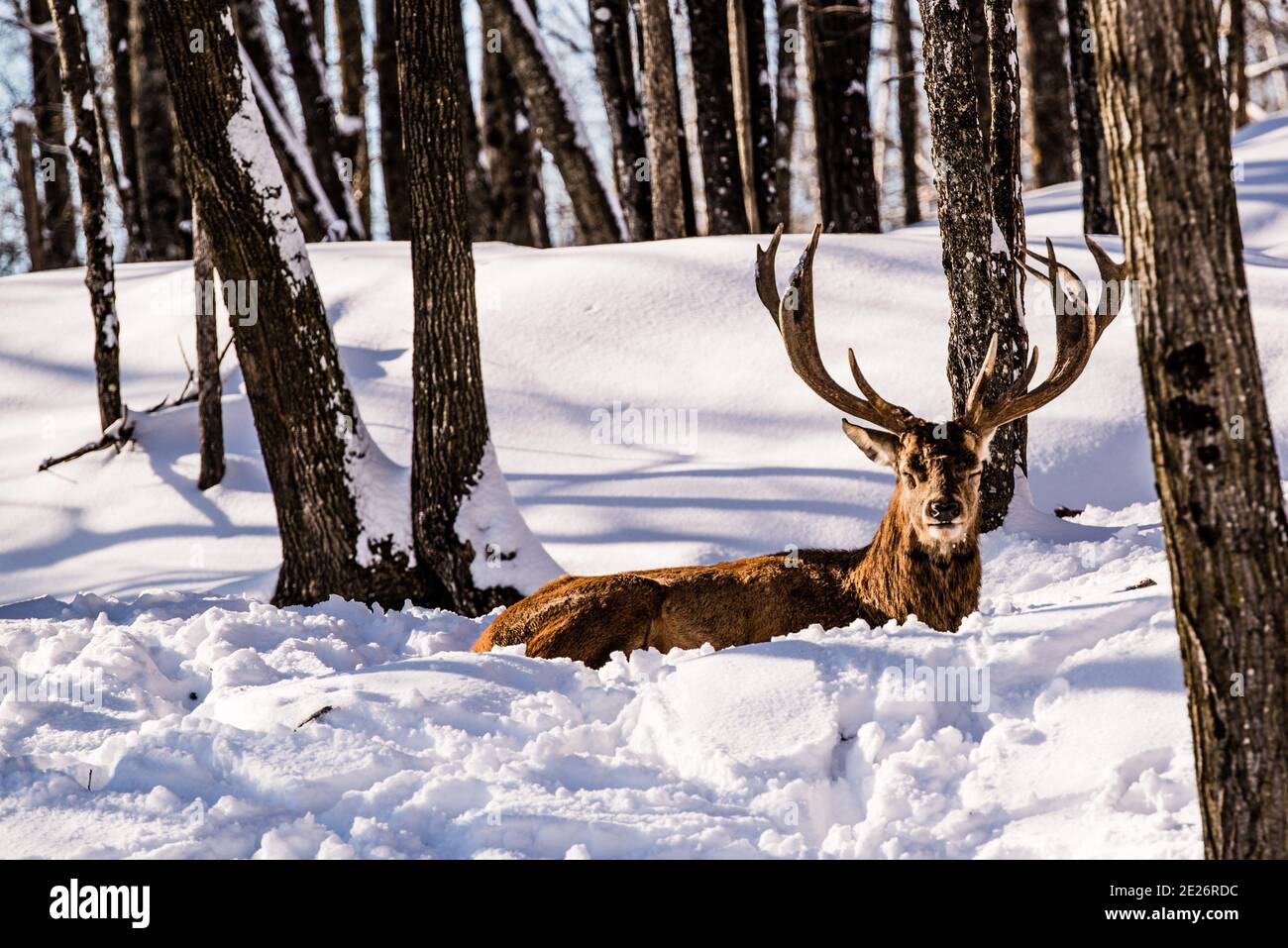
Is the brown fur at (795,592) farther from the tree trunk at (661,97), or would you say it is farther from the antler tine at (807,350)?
the tree trunk at (661,97)

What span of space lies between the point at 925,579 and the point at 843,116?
30.5 ft

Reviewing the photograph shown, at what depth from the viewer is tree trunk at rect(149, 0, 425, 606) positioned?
682cm

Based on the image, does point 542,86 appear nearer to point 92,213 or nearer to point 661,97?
point 661,97

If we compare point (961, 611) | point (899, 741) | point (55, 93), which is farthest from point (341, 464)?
point (55, 93)

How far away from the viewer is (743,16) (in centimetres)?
1382

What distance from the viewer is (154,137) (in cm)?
1554

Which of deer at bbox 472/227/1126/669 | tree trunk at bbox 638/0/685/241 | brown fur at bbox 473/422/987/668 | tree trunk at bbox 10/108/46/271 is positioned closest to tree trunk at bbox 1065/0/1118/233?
tree trunk at bbox 638/0/685/241

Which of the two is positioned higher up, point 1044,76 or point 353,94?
point 353,94

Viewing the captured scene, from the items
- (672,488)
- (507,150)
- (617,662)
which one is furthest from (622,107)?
(617,662)

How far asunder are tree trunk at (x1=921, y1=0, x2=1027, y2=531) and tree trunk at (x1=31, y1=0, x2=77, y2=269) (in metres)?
13.2

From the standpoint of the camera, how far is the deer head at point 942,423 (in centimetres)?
534

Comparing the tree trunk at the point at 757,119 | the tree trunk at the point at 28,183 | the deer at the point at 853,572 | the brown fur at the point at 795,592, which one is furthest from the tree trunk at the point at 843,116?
the tree trunk at the point at 28,183

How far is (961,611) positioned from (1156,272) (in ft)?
9.25

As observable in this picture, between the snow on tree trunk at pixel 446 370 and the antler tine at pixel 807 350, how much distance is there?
6.41ft
